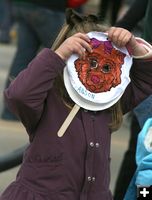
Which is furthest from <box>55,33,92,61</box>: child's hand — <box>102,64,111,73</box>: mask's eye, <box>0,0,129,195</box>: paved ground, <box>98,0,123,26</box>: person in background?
<box>98,0,123,26</box>: person in background

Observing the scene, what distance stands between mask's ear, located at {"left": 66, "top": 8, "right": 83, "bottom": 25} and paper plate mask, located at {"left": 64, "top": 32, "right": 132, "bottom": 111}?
9cm

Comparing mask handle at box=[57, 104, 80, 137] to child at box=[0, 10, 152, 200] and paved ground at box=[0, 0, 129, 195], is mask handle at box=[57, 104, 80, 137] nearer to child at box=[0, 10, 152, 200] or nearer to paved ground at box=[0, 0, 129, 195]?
child at box=[0, 10, 152, 200]

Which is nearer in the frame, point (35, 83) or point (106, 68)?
point (35, 83)

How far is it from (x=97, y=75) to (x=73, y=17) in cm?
23

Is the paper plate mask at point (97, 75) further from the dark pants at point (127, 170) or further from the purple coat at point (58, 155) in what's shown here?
the dark pants at point (127, 170)

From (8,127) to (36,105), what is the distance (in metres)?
3.43

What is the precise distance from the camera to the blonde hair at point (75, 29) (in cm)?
251

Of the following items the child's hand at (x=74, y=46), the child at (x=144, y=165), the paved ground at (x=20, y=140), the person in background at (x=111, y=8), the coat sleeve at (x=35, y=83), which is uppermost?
the child's hand at (x=74, y=46)

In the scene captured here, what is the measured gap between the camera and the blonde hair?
251cm

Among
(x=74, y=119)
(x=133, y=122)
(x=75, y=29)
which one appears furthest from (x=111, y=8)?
(x=74, y=119)

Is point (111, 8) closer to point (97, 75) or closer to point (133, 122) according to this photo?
point (133, 122)

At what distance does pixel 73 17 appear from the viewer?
8.29ft

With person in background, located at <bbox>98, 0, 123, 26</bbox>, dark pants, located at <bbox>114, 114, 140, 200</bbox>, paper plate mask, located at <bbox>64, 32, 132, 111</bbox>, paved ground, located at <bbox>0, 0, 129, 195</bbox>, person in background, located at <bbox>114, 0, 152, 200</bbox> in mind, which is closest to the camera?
paper plate mask, located at <bbox>64, 32, 132, 111</bbox>

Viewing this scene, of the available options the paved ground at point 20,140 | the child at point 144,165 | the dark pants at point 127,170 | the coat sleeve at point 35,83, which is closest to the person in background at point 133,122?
the dark pants at point 127,170
